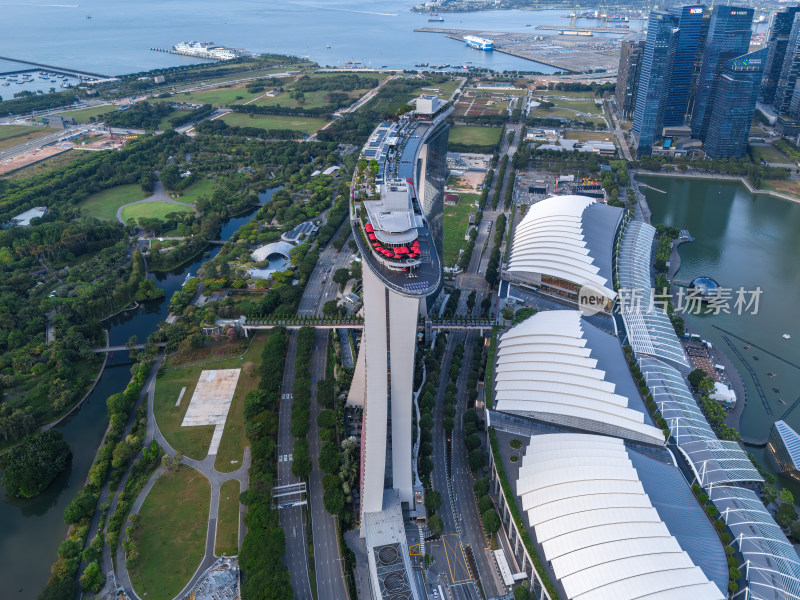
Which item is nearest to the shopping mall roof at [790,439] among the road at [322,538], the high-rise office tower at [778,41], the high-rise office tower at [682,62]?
the road at [322,538]

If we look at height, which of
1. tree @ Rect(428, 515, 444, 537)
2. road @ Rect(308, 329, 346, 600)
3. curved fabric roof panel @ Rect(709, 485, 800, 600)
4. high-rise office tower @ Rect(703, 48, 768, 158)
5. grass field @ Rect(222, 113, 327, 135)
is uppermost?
high-rise office tower @ Rect(703, 48, 768, 158)

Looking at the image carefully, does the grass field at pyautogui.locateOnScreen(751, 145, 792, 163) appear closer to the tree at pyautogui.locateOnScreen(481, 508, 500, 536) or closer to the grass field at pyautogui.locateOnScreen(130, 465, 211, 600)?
the tree at pyautogui.locateOnScreen(481, 508, 500, 536)

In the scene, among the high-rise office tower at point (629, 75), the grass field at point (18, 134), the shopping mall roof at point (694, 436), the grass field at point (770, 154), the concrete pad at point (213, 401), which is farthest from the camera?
the high-rise office tower at point (629, 75)

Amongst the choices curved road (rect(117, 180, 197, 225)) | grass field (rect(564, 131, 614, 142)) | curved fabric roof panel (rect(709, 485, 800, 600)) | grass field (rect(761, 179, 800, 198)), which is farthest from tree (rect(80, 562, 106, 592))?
grass field (rect(564, 131, 614, 142))

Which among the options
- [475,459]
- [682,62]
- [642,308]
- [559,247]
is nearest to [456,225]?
[559,247]

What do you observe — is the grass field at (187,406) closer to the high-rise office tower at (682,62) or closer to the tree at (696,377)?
the tree at (696,377)

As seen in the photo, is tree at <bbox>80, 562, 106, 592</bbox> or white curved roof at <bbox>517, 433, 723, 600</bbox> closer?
white curved roof at <bbox>517, 433, 723, 600</bbox>

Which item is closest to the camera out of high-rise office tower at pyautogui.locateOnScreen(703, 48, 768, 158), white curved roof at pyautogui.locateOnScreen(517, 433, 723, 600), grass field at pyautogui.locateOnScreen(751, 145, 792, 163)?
white curved roof at pyautogui.locateOnScreen(517, 433, 723, 600)
